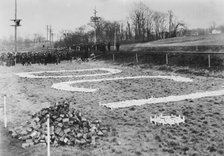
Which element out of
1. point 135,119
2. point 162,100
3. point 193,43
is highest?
point 193,43

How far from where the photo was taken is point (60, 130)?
822 centimetres

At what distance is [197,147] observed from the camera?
7.75 m

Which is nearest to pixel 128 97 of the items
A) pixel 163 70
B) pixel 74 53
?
pixel 163 70

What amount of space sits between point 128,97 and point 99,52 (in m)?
30.1

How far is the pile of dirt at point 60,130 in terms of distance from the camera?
7.98 m

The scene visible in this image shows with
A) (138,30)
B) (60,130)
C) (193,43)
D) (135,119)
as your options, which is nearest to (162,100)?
(135,119)

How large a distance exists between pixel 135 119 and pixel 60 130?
276 centimetres

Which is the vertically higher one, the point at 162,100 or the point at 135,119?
the point at 162,100

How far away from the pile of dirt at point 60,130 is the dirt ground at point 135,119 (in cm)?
23

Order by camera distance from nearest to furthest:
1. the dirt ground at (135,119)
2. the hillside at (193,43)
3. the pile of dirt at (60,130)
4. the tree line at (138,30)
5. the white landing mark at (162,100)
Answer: the dirt ground at (135,119) < the pile of dirt at (60,130) < the white landing mark at (162,100) < the hillside at (193,43) < the tree line at (138,30)

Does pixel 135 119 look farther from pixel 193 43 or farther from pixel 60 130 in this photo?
pixel 193 43

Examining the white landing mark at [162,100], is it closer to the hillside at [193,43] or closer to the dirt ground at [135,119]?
the dirt ground at [135,119]

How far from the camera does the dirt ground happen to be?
7.59m

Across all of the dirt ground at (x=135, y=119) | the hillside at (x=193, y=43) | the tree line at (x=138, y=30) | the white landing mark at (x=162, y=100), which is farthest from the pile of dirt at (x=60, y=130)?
the tree line at (x=138, y=30)
